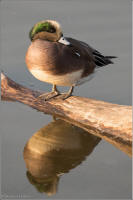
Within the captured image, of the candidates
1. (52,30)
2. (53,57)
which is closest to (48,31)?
(52,30)

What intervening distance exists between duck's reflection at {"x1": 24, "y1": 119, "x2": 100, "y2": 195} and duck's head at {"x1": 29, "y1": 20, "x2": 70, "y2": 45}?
1.07 meters

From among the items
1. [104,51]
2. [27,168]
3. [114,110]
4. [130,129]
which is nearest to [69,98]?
[114,110]

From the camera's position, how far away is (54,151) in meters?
4.26

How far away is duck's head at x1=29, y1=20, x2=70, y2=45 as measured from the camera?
4.47 m

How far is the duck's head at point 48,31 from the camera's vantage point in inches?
176

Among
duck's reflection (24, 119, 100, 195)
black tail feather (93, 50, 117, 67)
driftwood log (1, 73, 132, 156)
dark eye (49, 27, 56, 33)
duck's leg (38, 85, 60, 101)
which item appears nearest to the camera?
duck's reflection (24, 119, 100, 195)

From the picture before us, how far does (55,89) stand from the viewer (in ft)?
17.2

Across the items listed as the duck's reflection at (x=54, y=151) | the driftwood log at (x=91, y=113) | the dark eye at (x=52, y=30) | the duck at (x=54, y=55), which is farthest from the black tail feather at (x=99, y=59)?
the duck's reflection at (x=54, y=151)

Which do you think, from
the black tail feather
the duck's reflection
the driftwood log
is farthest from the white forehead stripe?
the duck's reflection

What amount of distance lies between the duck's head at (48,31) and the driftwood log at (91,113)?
2.72ft

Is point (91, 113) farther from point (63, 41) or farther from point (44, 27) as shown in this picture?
point (44, 27)

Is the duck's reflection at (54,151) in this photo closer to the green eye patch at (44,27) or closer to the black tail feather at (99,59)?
the black tail feather at (99,59)

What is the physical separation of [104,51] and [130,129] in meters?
2.46

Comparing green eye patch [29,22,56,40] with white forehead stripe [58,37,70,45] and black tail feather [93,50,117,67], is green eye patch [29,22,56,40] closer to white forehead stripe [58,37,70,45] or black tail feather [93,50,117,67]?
white forehead stripe [58,37,70,45]
